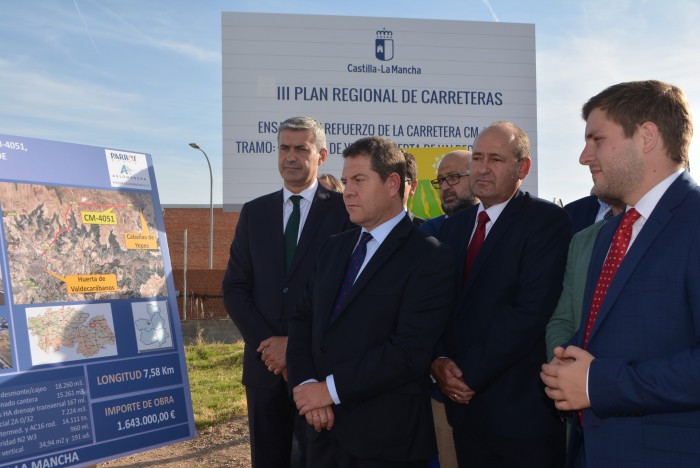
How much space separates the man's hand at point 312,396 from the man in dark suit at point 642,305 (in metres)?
0.92

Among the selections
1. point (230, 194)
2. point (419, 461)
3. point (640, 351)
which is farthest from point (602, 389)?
point (230, 194)

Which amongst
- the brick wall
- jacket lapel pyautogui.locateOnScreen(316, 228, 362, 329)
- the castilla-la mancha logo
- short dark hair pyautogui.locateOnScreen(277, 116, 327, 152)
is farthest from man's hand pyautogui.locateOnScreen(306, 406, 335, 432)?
the brick wall

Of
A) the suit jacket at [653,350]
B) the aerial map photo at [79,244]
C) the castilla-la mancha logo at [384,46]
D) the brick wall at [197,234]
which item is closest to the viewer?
the suit jacket at [653,350]

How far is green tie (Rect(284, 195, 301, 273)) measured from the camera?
339 cm

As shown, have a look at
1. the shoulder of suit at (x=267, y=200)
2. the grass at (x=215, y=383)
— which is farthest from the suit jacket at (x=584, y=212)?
the grass at (x=215, y=383)

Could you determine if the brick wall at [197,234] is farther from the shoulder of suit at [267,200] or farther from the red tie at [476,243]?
the red tie at [476,243]

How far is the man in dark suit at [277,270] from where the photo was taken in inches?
129

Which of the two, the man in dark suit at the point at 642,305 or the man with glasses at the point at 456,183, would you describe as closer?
the man in dark suit at the point at 642,305

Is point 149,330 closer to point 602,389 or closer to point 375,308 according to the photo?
point 375,308

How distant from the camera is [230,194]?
8.34 meters

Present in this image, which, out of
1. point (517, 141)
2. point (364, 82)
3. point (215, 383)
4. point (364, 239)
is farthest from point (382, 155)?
point (364, 82)

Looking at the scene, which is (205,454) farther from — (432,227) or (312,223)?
(432,227)

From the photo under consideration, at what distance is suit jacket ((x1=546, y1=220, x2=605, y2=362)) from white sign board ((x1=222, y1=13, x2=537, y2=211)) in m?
6.21

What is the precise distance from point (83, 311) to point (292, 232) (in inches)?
44.1
